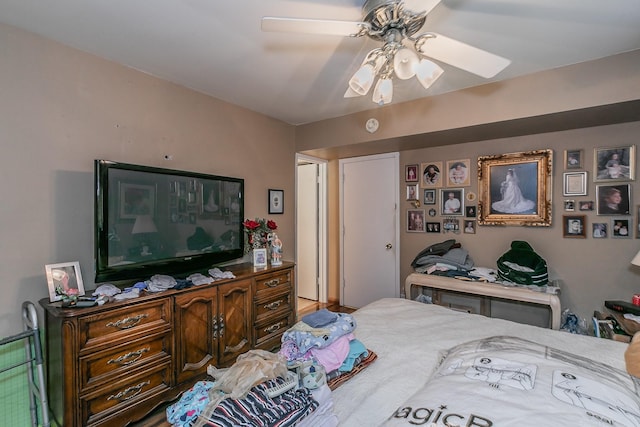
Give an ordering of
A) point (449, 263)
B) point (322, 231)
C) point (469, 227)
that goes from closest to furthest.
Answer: point (449, 263) < point (469, 227) < point (322, 231)

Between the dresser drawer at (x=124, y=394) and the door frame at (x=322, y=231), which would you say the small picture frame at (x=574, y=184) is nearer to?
the door frame at (x=322, y=231)

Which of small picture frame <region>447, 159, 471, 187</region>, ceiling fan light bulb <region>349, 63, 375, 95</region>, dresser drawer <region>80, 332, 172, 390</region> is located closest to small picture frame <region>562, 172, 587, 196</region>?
small picture frame <region>447, 159, 471, 187</region>

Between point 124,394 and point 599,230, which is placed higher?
point 599,230

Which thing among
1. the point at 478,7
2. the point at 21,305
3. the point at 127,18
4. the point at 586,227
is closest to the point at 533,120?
the point at 586,227

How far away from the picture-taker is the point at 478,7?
1.49 m

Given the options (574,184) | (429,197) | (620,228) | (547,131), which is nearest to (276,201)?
(429,197)

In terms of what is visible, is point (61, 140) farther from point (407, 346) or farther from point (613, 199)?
point (613, 199)

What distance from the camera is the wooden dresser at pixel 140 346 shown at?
150 centimetres

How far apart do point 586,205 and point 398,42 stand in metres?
2.38

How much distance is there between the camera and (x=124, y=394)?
66.0 inches

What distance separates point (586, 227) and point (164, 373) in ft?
11.6

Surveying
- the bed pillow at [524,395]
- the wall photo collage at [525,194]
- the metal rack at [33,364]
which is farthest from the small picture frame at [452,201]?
the metal rack at [33,364]

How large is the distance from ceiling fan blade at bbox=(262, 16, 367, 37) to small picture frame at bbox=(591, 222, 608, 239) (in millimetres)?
2659

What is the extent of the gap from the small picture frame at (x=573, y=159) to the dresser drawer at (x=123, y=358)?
3532mm
